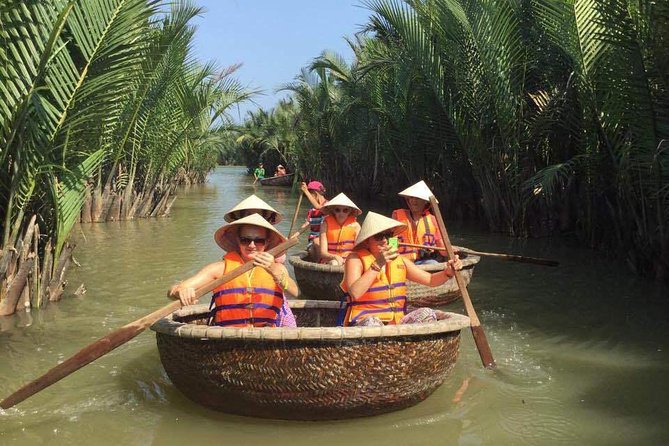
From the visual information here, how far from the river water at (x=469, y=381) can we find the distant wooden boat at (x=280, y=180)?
80.9 feet

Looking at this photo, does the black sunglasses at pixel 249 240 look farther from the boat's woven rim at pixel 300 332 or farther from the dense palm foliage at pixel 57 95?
the dense palm foliage at pixel 57 95

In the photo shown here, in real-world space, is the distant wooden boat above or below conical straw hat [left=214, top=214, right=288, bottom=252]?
above

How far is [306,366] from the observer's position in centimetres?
381

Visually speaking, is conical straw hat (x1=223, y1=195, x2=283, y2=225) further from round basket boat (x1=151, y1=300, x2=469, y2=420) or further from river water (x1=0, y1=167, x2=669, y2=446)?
river water (x1=0, y1=167, x2=669, y2=446)

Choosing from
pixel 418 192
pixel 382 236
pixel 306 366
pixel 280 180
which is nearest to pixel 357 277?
pixel 382 236

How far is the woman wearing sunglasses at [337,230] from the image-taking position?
6.97 m

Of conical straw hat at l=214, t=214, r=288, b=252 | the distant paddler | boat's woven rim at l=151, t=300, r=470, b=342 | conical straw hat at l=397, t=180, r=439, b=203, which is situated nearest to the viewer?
boat's woven rim at l=151, t=300, r=470, b=342

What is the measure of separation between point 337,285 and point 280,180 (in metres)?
27.2

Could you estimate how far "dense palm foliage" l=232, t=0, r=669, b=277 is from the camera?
23.9 feet

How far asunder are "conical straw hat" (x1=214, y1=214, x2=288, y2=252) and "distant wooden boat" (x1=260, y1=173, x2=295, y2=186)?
93.0 feet

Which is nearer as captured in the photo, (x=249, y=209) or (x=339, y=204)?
(x=249, y=209)

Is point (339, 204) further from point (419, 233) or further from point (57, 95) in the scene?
point (57, 95)

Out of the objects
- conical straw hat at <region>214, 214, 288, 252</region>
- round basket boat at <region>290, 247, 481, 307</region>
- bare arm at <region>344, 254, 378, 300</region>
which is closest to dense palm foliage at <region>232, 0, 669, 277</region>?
round basket boat at <region>290, 247, 481, 307</region>

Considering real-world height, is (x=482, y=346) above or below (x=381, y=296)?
below
